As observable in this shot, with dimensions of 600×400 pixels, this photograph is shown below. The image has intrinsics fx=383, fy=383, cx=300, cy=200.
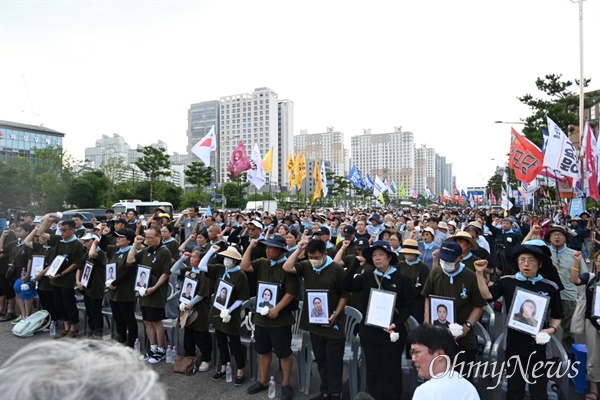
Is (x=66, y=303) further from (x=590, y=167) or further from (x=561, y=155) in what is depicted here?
(x=590, y=167)

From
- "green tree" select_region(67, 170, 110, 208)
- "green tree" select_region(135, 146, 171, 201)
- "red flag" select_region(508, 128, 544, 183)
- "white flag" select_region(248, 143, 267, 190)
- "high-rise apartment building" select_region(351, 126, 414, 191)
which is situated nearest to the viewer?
"red flag" select_region(508, 128, 544, 183)

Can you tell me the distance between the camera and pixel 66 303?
7.29 meters

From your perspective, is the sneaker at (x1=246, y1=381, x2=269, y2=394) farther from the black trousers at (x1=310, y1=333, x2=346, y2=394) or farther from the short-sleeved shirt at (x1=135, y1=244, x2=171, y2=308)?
the short-sleeved shirt at (x1=135, y1=244, x2=171, y2=308)

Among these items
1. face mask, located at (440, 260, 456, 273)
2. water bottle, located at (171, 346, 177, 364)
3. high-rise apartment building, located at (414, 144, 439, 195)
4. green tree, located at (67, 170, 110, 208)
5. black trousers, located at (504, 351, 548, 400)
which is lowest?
water bottle, located at (171, 346, 177, 364)

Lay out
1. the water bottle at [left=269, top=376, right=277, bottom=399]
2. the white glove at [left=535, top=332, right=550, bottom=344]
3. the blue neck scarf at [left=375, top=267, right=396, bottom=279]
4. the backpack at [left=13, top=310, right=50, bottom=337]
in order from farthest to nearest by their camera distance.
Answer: the backpack at [left=13, top=310, right=50, bottom=337]
the water bottle at [left=269, top=376, right=277, bottom=399]
the blue neck scarf at [left=375, top=267, right=396, bottom=279]
the white glove at [left=535, top=332, right=550, bottom=344]

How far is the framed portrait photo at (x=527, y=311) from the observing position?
12.9 ft

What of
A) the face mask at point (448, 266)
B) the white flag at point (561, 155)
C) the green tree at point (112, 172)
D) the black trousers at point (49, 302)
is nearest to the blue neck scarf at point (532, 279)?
the face mask at point (448, 266)

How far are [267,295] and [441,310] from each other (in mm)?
2205

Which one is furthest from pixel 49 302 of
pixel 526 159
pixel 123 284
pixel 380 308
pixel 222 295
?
pixel 526 159

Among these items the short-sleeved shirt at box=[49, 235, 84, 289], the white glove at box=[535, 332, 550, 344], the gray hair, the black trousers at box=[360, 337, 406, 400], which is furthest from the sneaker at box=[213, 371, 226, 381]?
the gray hair

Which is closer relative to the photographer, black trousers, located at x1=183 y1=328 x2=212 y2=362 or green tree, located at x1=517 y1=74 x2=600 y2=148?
black trousers, located at x1=183 y1=328 x2=212 y2=362

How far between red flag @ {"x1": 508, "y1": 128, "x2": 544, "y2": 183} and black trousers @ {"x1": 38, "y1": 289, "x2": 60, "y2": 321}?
15538 millimetres

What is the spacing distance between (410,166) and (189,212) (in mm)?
152933

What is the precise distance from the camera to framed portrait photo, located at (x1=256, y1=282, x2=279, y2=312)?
5.12m
